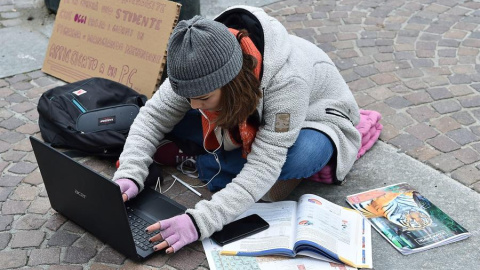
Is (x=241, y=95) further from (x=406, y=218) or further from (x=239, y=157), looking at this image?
(x=406, y=218)

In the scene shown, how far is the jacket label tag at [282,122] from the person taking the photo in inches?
A: 95.0

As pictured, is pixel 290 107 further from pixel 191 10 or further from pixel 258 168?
pixel 191 10

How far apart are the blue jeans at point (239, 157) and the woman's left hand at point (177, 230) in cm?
50

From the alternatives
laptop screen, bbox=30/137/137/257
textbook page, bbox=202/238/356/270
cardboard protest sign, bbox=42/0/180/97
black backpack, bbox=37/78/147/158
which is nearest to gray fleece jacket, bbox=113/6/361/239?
textbook page, bbox=202/238/356/270

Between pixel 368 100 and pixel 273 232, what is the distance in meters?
1.41

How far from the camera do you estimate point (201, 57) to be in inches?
81.8

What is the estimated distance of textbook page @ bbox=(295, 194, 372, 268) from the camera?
7.77 feet

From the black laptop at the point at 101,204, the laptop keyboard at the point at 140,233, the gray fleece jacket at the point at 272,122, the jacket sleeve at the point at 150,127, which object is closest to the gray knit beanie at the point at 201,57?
the gray fleece jacket at the point at 272,122

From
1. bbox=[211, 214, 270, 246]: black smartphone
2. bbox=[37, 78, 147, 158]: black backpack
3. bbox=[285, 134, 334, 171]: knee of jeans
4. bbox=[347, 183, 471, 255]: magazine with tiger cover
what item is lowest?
bbox=[37, 78, 147, 158]: black backpack

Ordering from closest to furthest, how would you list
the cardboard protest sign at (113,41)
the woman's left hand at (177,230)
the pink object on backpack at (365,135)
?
the woman's left hand at (177,230) → the pink object on backpack at (365,135) → the cardboard protest sign at (113,41)

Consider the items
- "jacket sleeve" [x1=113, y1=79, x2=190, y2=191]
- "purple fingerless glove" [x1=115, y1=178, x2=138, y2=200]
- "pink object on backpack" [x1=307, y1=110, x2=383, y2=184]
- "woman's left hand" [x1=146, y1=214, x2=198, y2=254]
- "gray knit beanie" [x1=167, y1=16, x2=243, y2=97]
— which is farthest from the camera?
"pink object on backpack" [x1=307, y1=110, x2=383, y2=184]

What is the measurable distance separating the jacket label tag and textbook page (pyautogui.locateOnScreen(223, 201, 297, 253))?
1.33 feet

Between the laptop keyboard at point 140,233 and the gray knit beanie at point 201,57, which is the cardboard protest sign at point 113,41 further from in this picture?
the gray knit beanie at point 201,57

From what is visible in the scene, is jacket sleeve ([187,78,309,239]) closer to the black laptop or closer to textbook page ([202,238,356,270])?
textbook page ([202,238,356,270])
